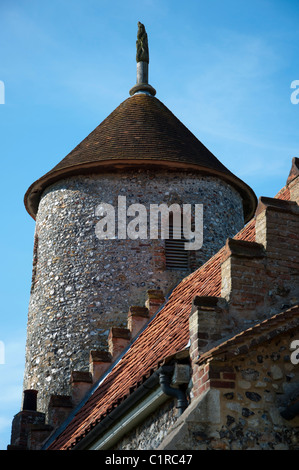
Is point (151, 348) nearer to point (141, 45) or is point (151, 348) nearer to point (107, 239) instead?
point (107, 239)

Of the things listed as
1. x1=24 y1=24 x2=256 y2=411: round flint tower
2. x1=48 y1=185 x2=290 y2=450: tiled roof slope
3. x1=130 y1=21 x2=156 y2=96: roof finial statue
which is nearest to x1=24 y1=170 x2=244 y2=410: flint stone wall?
x1=24 y1=24 x2=256 y2=411: round flint tower

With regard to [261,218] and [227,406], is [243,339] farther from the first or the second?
[261,218]

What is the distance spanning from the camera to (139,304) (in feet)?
48.8

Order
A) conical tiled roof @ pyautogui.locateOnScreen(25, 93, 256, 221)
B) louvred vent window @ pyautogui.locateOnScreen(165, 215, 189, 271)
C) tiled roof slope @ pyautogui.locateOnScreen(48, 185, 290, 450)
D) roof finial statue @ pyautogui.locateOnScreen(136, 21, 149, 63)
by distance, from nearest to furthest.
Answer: tiled roof slope @ pyautogui.locateOnScreen(48, 185, 290, 450) < louvred vent window @ pyautogui.locateOnScreen(165, 215, 189, 271) < conical tiled roof @ pyautogui.locateOnScreen(25, 93, 256, 221) < roof finial statue @ pyautogui.locateOnScreen(136, 21, 149, 63)

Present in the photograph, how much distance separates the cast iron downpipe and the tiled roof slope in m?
0.27

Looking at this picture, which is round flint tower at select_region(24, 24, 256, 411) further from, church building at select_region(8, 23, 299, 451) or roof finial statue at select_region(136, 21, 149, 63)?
roof finial statue at select_region(136, 21, 149, 63)

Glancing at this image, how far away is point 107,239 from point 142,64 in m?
5.51

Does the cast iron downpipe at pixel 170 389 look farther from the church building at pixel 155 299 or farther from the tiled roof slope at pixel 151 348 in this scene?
the tiled roof slope at pixel 151 348

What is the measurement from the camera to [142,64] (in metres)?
18.9

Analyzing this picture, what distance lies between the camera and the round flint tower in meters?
14.9
